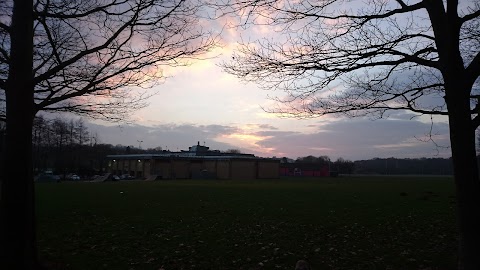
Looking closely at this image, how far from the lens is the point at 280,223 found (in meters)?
14.1

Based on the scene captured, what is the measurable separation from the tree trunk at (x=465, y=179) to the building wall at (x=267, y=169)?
81444mm

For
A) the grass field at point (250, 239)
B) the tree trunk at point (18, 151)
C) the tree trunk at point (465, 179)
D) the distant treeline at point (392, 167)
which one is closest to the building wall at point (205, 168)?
the distant treeline at point (392, 167)

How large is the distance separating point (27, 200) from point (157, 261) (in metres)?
3.34

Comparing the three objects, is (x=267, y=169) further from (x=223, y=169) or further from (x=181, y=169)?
(x=181, y=169)

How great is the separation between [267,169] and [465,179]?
83626 millimetres

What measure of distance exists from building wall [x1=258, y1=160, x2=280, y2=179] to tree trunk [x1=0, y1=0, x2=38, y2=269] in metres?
81.0

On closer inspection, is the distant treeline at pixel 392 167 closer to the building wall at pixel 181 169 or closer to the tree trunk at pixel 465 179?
the building wall at pixel 181 169

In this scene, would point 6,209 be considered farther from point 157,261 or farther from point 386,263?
point 386,263

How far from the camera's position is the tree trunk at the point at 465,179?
231 inches

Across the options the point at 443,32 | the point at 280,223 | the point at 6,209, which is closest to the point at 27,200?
the point at 6,209

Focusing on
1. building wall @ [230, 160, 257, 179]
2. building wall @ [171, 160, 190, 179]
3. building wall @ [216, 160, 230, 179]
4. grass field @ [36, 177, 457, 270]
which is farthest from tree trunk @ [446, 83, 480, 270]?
building wall @ [171, 160, 190, 179]

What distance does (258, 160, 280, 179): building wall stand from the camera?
87.8 metres

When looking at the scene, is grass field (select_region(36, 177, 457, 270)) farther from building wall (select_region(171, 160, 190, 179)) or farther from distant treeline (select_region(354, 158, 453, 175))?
distant treeline (select_region(354, 158, 453, 175))

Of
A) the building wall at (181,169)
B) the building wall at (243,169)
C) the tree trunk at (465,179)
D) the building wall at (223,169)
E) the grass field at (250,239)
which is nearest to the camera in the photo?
the tree trunk at (465,179)
